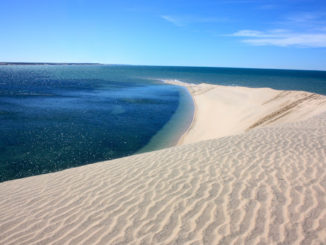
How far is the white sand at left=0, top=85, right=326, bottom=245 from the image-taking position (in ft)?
12.2

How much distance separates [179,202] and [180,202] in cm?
2

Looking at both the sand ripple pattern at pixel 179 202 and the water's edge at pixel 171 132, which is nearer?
the sand ripple pattern at pixel 179 202

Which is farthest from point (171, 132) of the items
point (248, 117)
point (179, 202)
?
point (179, 202)

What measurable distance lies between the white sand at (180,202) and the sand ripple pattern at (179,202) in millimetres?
16

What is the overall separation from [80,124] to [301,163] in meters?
14.9

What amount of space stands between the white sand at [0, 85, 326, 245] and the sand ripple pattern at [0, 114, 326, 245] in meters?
0.02

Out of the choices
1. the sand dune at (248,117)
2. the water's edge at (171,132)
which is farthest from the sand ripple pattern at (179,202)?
the sand dune at (248,117)

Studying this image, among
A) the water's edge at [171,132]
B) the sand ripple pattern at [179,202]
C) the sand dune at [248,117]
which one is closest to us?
the sand ripple pattern at [179,202]

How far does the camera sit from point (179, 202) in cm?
462

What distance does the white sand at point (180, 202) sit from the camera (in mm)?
3705

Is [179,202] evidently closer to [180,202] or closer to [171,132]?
[180,202]

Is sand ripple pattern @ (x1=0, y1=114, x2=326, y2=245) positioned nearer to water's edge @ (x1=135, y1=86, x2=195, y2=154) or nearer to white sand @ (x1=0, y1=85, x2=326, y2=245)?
white sand @ (x1=0, y1=85, x2=326, y2=245)

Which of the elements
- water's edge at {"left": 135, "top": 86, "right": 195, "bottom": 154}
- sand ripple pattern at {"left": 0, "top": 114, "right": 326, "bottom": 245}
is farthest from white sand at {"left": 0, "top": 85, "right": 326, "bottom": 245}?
water's edge at {"left": 135, "top": 86, "right": 195, "bottom": 154}

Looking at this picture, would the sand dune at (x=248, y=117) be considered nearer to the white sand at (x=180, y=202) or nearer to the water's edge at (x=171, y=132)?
the water's edge at (x=171, y=132)
